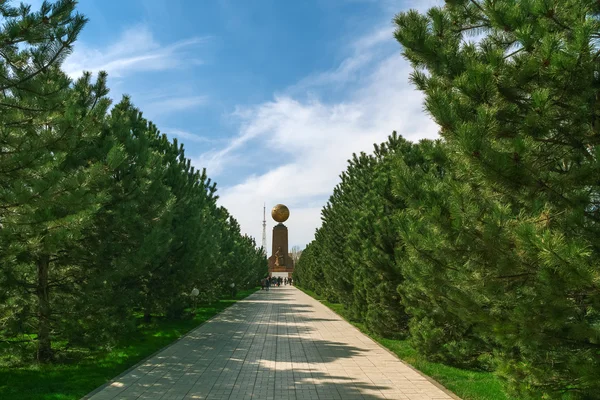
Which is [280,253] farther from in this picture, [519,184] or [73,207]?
[519,184]

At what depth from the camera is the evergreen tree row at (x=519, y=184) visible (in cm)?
379

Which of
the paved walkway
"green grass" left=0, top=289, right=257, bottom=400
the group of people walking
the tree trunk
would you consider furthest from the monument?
the tree trunk

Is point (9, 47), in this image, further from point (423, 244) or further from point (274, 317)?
point (274, 317)

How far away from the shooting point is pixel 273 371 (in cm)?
916

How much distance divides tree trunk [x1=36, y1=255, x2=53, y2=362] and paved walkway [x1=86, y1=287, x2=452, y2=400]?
72.5 inches

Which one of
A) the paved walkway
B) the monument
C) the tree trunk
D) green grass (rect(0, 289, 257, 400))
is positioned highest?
the monument

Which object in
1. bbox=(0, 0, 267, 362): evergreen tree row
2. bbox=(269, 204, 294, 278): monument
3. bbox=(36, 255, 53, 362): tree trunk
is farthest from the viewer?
bbox=(269, 204, 294, 278): monument

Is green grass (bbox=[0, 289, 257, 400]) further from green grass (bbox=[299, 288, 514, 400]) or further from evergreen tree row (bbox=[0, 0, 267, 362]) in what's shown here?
green grass (bbox=[299, 288, 514, 400])

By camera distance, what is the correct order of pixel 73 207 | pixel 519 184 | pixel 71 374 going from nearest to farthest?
pixel 519 184 < pixel 73 207 < pixel 71 374

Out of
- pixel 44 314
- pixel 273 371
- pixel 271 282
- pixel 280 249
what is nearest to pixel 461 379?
pixel 273 371

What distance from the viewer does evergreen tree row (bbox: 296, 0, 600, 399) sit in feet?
12.4

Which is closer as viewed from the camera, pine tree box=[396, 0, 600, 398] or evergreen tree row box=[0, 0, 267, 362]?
pine tree box=[396, 0, 600, 398]

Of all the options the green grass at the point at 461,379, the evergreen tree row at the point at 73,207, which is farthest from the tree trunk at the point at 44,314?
the green grass at the point at 461,379

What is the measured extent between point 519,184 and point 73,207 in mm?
4792
